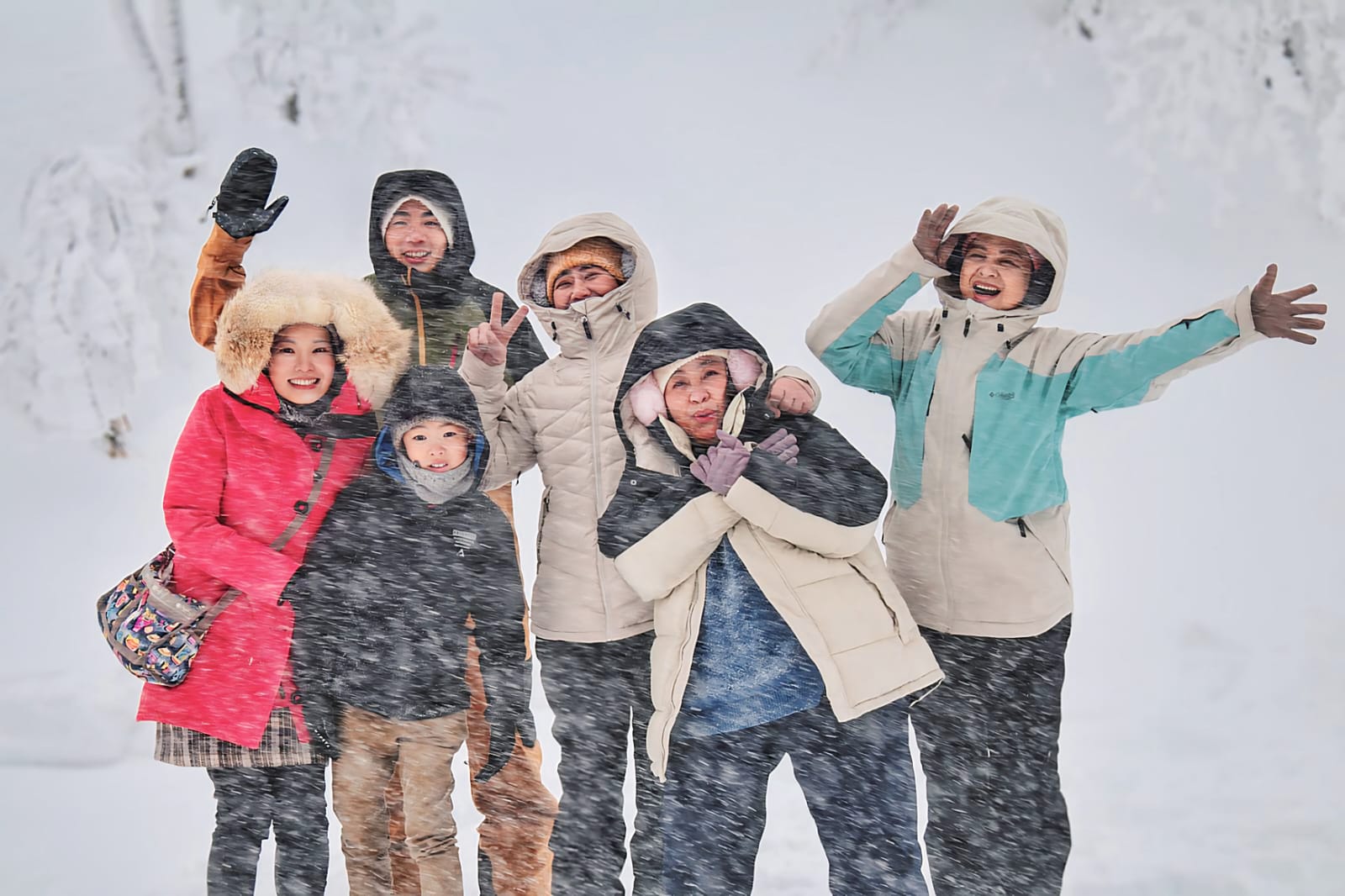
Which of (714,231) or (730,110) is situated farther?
(730,110)

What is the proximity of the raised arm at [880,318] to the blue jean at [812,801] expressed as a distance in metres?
0.90

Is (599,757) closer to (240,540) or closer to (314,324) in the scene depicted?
(240,540)

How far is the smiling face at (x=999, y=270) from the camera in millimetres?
2678

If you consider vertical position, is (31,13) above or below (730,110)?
above

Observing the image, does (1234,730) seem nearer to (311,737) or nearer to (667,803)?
(667,803)

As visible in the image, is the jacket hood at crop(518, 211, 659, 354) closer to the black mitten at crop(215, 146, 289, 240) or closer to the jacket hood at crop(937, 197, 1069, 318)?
the black mitten at crop(215, 146, 289, 240)

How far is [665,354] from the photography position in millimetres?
2596

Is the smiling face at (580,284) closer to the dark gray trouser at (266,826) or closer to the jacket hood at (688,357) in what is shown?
the jacket hood at (688,357)

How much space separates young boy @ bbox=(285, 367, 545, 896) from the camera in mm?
2594

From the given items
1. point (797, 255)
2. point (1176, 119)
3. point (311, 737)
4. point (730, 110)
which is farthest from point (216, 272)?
point (1176, 119)

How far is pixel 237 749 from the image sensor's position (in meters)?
2.61

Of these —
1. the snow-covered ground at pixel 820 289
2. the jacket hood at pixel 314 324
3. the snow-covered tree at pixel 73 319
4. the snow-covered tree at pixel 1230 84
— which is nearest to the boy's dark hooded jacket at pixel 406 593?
the jacket hood at pixel 314 324

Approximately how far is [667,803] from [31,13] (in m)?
10.1

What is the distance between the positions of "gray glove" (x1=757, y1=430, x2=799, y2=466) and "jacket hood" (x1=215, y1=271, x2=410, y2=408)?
100cm
